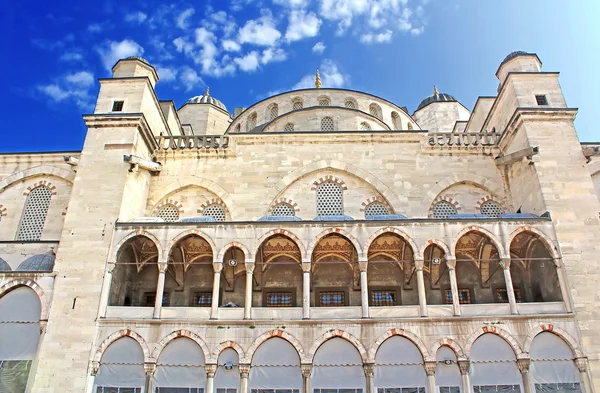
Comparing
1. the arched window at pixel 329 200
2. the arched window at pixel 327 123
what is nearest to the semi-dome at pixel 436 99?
A: the arched window at pixel 327 123

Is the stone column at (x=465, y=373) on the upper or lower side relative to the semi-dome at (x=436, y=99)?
lower

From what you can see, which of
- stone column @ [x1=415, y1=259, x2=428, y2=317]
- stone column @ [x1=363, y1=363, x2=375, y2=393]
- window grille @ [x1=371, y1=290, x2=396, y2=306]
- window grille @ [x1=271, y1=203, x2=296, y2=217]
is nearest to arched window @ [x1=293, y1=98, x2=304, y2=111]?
window grille @ [x1=271, y1=203, x2=296, y2=217]

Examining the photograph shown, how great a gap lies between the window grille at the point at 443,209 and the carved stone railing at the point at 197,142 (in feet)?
26.7

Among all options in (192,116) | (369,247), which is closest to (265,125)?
(192,116)

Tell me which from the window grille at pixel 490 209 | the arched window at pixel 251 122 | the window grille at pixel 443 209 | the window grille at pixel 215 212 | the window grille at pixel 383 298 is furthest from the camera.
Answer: the arched window at pixel 251 122

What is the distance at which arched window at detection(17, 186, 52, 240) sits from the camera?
60.1ft

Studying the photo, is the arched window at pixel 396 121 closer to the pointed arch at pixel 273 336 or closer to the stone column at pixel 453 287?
the stone column at pixel 453 287

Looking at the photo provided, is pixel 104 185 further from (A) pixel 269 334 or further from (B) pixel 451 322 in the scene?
(B) pixel 451 322

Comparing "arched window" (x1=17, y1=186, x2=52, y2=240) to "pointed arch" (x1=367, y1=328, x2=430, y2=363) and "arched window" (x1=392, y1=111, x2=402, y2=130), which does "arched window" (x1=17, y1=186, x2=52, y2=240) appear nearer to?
"pointed arch" (x1=367, y1=328, x2=430, y2=363)

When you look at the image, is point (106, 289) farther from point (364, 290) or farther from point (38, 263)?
point (364, 290)

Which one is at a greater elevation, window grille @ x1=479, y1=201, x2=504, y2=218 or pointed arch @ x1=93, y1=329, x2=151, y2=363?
window grille @ x1=479, y1=201, x2=504, y2=218

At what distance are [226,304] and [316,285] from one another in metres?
3.07

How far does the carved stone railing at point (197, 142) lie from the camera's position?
19.3 meters

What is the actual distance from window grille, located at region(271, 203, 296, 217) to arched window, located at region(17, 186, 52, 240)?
8471 mm
